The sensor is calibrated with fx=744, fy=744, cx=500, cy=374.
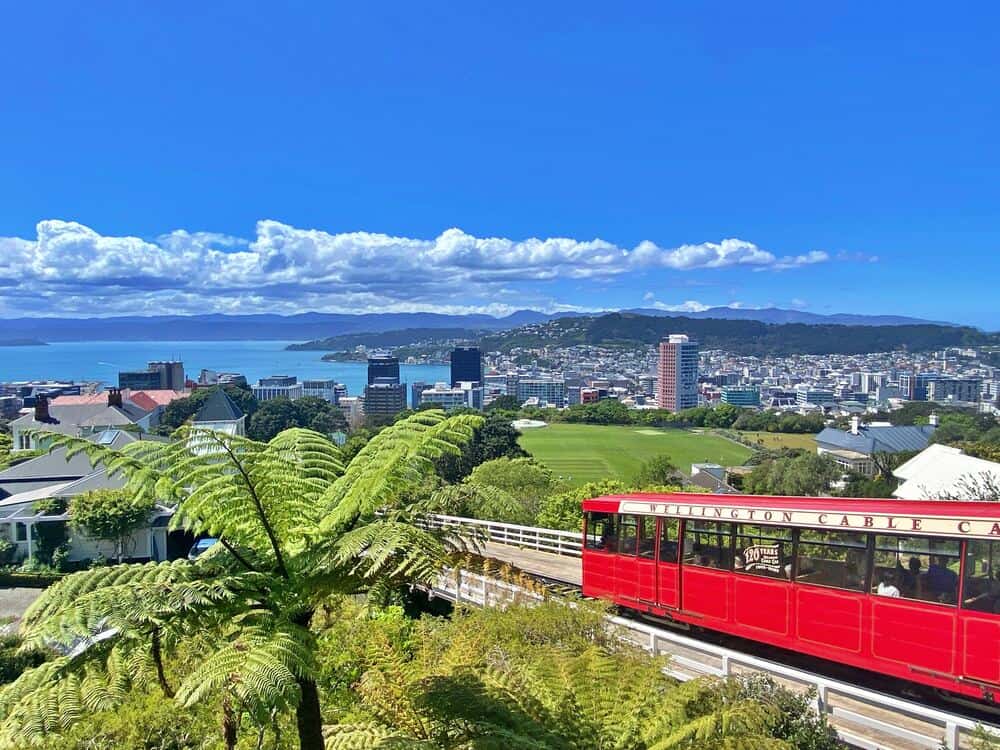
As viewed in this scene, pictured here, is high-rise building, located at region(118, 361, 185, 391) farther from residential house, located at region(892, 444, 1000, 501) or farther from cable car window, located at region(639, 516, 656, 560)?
cable car window, located at region(639, 516, 656, 560)

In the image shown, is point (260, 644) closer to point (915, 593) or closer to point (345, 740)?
point (345, 740)

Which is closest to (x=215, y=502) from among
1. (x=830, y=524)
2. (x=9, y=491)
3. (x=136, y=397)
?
(x=830, y=524)

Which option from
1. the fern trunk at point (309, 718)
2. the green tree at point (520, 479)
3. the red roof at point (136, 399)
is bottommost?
the red roof at point (136, 399)

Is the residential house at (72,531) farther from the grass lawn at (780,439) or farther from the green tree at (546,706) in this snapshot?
the grass lawn at (780,439)

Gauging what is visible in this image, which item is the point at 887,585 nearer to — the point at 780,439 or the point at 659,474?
the point at 659,474

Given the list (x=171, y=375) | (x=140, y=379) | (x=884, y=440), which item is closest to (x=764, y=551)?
(x=884, y=440)

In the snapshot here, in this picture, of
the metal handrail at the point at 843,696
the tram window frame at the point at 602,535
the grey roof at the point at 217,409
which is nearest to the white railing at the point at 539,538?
the tram window frame at the point at 602,535
